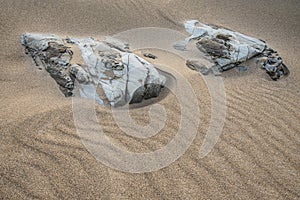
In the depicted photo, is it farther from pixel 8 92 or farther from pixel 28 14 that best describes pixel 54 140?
pixel 28 14

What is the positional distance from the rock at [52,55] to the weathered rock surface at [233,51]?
1453mm

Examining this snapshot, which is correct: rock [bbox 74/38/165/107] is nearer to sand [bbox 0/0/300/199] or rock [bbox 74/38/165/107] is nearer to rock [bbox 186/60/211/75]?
sand [bbox 0/0/300/199]

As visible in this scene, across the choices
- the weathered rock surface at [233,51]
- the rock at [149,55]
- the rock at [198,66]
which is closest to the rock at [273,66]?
the weathered rock surface at [233,51]

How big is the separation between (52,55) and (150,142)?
4.81 feet

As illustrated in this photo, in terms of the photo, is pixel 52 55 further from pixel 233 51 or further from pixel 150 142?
pixel 233 51

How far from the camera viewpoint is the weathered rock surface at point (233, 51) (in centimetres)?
320

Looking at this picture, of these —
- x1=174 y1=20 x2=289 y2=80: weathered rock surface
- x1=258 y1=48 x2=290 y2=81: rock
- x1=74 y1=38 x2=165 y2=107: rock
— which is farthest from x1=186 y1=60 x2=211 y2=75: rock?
x1=258 y1=48 x2=290 y2=81: rock

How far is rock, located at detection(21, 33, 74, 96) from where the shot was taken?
8.39 ft

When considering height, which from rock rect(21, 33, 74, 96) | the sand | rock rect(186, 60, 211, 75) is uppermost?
rock rect(21, 33, 74, 96)

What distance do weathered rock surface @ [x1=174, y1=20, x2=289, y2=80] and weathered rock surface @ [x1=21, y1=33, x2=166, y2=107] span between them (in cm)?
83

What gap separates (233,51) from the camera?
10.7ft

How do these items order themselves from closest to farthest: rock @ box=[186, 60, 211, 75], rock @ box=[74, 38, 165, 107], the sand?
the sand → rock @ box=[74, 38, 165, 107] → rock @ box=[186, 60, 211, 75]

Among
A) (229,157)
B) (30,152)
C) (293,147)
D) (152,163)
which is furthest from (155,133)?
(293,147)

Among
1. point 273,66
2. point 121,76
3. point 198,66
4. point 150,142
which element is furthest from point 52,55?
point 273,66
